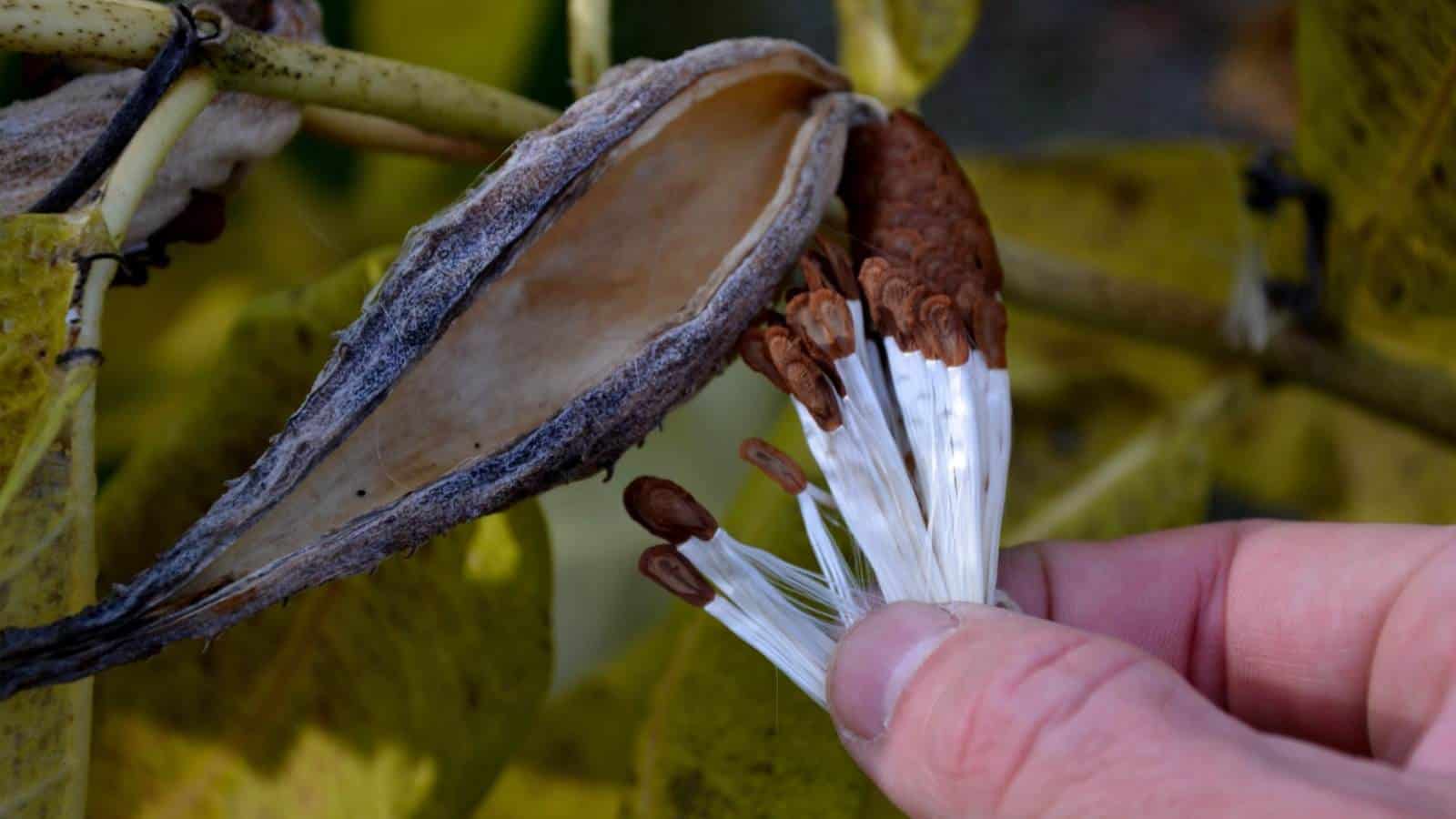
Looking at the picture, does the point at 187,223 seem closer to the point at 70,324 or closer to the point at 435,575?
the point at 70,324

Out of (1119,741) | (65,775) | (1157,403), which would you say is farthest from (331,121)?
(1157,403)

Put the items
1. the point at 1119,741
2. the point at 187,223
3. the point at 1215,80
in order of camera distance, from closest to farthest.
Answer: the point at 1119,741 < the point at 187,223 < the point at 1215,80

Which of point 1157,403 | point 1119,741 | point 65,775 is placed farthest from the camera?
point 1157,403

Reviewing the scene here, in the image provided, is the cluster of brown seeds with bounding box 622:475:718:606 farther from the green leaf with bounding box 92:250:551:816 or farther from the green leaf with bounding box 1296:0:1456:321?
the green leaf with bounding box 1296:0:1456:321

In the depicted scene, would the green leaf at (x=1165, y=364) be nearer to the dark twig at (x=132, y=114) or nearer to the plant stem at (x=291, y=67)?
the plant stem at (x=291, y=67)

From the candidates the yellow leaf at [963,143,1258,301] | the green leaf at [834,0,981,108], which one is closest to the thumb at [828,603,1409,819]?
the green leaf at [834,0,981,108]
